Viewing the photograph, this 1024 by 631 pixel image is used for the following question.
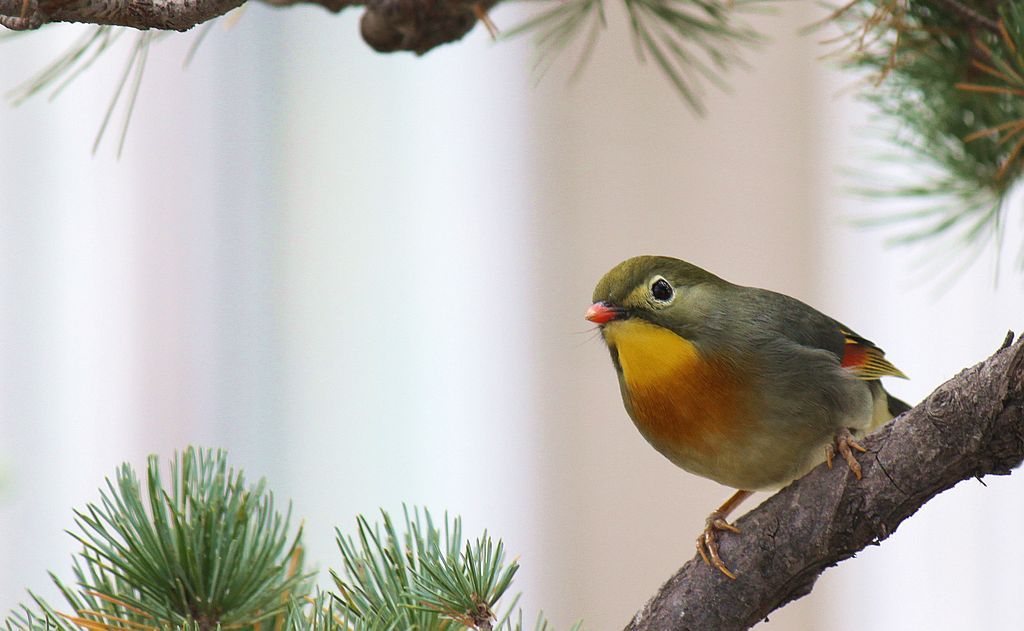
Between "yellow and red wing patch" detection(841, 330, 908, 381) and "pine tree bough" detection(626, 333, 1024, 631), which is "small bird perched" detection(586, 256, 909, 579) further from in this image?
"pine tree bough" detection(626, 333, 1024, 631)

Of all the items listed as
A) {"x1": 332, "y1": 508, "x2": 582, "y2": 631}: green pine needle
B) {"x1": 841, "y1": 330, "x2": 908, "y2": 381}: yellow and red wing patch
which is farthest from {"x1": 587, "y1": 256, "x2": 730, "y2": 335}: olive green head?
{"x1": 332, "y1": 508, "x2": 582, "y2": 631}: green pine needle

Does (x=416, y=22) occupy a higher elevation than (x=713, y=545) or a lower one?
higher

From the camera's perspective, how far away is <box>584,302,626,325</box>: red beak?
1.01 meters

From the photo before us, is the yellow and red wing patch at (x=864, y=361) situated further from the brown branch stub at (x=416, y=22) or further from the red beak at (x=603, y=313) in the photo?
the brown branch stub at (x=416, y=22)

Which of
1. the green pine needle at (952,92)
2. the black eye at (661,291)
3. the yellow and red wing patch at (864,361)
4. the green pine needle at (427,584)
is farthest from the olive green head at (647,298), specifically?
the green pine needle at (427,584)

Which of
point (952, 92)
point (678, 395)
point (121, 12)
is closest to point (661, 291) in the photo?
point (678, 395)

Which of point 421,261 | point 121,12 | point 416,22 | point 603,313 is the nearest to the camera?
point 121,12

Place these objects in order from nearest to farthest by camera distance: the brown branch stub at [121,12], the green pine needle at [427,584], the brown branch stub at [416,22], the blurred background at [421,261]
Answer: the brown branch stub at [121,12] < the green pine needle at [427,584] < the brown branch stub at [416,22] < the blurred background at [421,261]

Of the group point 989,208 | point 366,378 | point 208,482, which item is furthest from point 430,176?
point 208,482

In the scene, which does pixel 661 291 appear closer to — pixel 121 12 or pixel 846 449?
pixel 846 449

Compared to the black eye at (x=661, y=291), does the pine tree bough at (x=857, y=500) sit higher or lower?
lower

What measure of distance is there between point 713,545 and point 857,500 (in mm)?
113

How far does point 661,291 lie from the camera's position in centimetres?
104

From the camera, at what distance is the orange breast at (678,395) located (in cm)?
95
